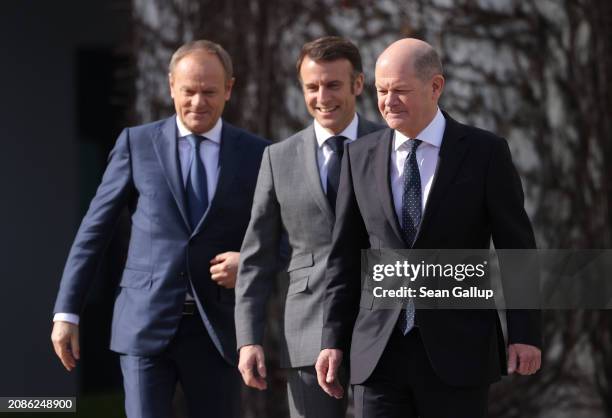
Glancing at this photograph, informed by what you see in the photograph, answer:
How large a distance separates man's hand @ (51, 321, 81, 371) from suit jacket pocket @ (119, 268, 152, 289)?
9.8 inches

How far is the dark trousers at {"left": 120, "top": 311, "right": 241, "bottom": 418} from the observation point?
453 cm

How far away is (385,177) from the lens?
3764mm

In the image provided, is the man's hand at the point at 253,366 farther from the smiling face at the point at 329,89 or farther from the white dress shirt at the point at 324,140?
the smiling face at the point at 329,89

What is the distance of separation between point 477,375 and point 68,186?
595 cm

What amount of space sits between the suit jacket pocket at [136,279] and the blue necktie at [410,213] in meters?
1.23

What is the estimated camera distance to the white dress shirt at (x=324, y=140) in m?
4.41

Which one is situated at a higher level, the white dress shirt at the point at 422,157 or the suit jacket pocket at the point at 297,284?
the white dress shirt at the point at 422,157

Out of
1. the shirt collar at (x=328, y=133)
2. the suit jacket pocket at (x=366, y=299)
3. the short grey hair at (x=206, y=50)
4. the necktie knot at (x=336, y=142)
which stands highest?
the short grey hair at (x=206, y=50)

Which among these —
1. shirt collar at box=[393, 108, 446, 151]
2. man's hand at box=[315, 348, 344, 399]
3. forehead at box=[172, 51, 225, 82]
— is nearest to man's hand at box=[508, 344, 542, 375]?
man's hand at box=[315, 348, 344, 399]

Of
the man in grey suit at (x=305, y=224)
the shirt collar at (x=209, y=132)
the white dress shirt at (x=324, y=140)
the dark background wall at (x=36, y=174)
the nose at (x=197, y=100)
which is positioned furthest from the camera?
the dark background wall at (x=36, y=174)

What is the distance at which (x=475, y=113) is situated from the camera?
6652 millimetres

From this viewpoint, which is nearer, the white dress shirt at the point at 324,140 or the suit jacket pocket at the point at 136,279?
the white dress shirt at the point at 324,140

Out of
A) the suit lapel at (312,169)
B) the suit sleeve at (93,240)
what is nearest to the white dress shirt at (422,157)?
the suit lapel at (312,169)

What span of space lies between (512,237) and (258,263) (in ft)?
3.38
